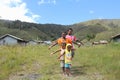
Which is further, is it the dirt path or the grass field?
the grass field

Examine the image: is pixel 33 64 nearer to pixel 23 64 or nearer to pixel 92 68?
pixel 23 64

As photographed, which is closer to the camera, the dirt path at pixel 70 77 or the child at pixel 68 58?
the dirt path at pixel 70 77

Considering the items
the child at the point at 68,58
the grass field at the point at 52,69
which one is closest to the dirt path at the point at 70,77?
the grass field at the point at 52,69

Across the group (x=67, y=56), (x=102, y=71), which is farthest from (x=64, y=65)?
(x=102, y=71)

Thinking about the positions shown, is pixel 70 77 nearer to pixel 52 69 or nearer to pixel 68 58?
pixel 68 58

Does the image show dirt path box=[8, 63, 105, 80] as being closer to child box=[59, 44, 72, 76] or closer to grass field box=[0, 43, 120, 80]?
grass field box=[0, 43, 120, 80]

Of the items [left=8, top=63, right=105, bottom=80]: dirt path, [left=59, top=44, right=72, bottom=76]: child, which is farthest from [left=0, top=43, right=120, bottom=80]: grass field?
[left=59, top=44, right=72, bottom=76]: child

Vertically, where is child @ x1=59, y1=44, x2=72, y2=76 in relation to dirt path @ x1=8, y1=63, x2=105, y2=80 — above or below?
above

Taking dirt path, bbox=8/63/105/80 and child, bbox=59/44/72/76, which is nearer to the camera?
dirt path, bbox=8/63/105/80

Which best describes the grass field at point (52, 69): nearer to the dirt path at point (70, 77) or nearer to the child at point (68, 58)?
the dirt path at point (70, 77)

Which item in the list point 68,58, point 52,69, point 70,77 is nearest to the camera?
point 70,77

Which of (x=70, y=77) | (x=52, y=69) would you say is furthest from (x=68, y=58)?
(x=52, y=69)

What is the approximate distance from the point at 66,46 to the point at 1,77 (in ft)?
9.21

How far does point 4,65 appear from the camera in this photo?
1611cm
